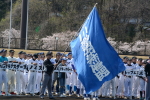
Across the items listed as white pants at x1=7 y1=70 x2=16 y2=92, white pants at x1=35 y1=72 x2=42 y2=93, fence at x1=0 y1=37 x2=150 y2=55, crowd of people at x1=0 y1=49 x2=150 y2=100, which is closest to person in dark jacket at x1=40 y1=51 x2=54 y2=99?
crowd of people at x1=0 y1=49 x2=150 y2=100

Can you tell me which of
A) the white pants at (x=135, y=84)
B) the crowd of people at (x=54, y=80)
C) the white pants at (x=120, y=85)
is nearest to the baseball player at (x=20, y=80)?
the crowd of people at (x=54, y=80)

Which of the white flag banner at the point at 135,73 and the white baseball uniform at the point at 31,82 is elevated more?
the white flag banner at the point at 135,73

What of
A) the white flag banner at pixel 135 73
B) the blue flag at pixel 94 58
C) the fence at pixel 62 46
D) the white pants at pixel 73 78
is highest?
the fence at pixel 62 46

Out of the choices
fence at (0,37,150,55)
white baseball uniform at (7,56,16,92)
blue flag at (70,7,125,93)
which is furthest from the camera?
fence at (0,37,150,55)

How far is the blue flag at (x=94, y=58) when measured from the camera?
11664 millimetres

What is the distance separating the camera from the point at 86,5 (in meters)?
46.8

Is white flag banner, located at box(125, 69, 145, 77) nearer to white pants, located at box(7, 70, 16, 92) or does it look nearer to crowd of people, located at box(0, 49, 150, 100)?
crowd of people, located at box(0, 49, 150, 100)

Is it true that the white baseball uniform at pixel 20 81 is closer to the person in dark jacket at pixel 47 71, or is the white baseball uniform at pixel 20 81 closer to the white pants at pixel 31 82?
the white pants at pixel 31 82

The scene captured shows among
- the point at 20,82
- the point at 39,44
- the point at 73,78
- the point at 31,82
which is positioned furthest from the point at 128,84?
the point at 39,44

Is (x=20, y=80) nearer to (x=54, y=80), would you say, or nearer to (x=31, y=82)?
(x=31, y=82)

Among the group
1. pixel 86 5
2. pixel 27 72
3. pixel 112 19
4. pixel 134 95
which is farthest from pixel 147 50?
pixel 27 72

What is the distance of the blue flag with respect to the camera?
38.3 ft

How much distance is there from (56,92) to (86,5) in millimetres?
33692

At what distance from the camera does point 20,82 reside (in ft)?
45.4
